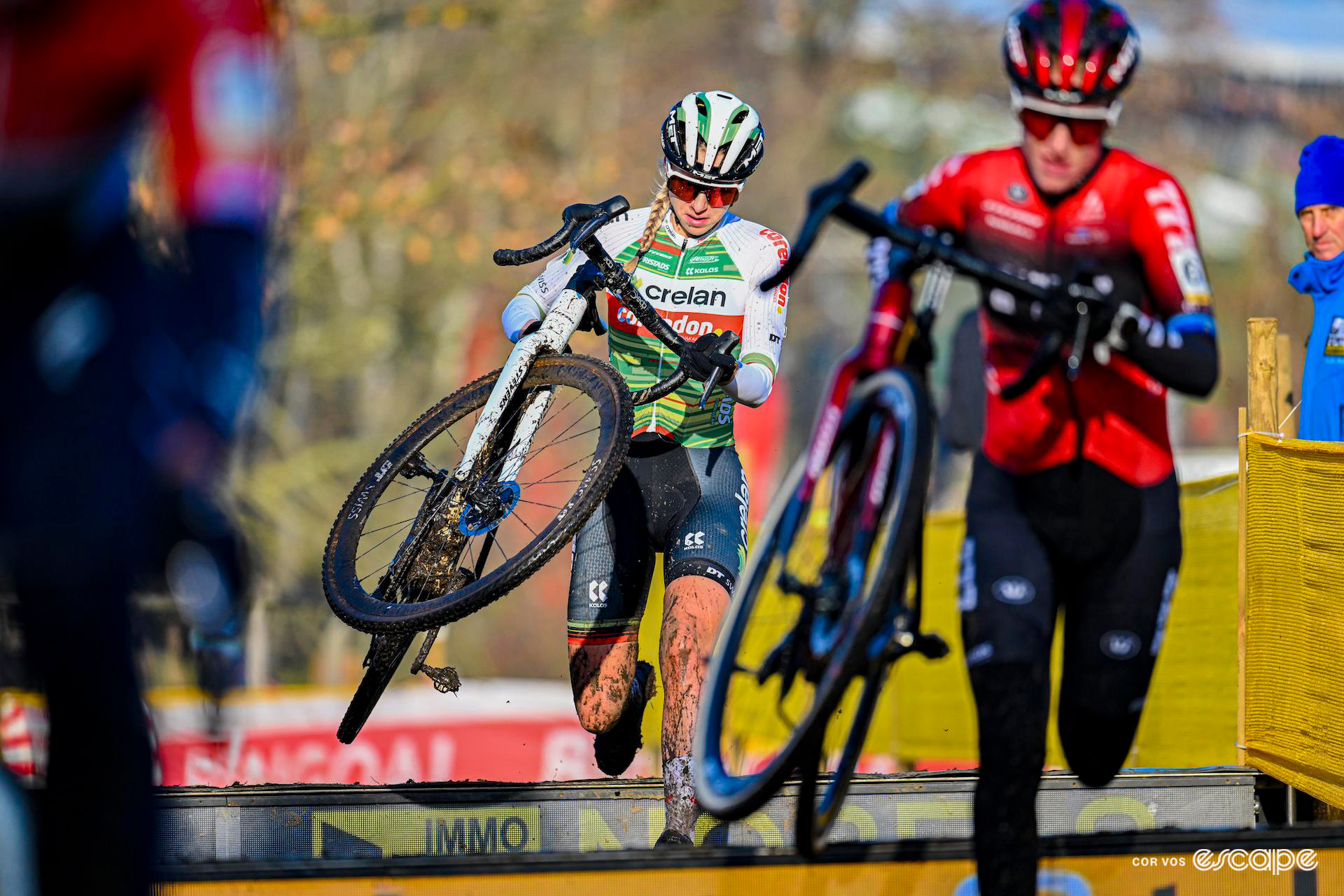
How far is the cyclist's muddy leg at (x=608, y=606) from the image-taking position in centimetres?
612

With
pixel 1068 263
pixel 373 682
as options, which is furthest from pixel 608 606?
pixel 1068 263

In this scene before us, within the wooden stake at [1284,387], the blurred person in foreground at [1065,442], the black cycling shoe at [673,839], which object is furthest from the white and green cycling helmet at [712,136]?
the wooden stake at [1284,387]

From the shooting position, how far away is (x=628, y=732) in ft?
21.0

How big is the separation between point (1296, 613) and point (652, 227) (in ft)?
11.6

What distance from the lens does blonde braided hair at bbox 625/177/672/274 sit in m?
6.15

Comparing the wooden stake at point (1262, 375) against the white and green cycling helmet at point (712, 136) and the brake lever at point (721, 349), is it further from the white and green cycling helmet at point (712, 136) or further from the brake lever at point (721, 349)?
the brake lever at point (721, 349)

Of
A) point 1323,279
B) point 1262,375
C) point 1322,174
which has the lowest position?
point 1262,375

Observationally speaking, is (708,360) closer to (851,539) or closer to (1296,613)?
(851,539)

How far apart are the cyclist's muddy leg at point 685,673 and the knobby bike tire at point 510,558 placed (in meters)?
0.61

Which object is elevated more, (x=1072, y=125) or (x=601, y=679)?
(x=1072, y=125)

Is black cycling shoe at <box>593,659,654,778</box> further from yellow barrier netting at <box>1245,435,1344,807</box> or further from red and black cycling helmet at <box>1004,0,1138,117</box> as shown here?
yellow barrier netting at <box>1245,435,1344,807</box>

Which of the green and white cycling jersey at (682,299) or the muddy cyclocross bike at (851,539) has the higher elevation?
the green and white cycling jersey at (682,299)

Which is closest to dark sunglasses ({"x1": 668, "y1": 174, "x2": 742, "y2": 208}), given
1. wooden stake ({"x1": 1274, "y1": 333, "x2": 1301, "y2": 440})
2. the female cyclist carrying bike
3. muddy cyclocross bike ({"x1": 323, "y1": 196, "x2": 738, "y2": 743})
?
the female cyclist carrying bike

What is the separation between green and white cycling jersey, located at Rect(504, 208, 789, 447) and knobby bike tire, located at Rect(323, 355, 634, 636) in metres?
0.33
